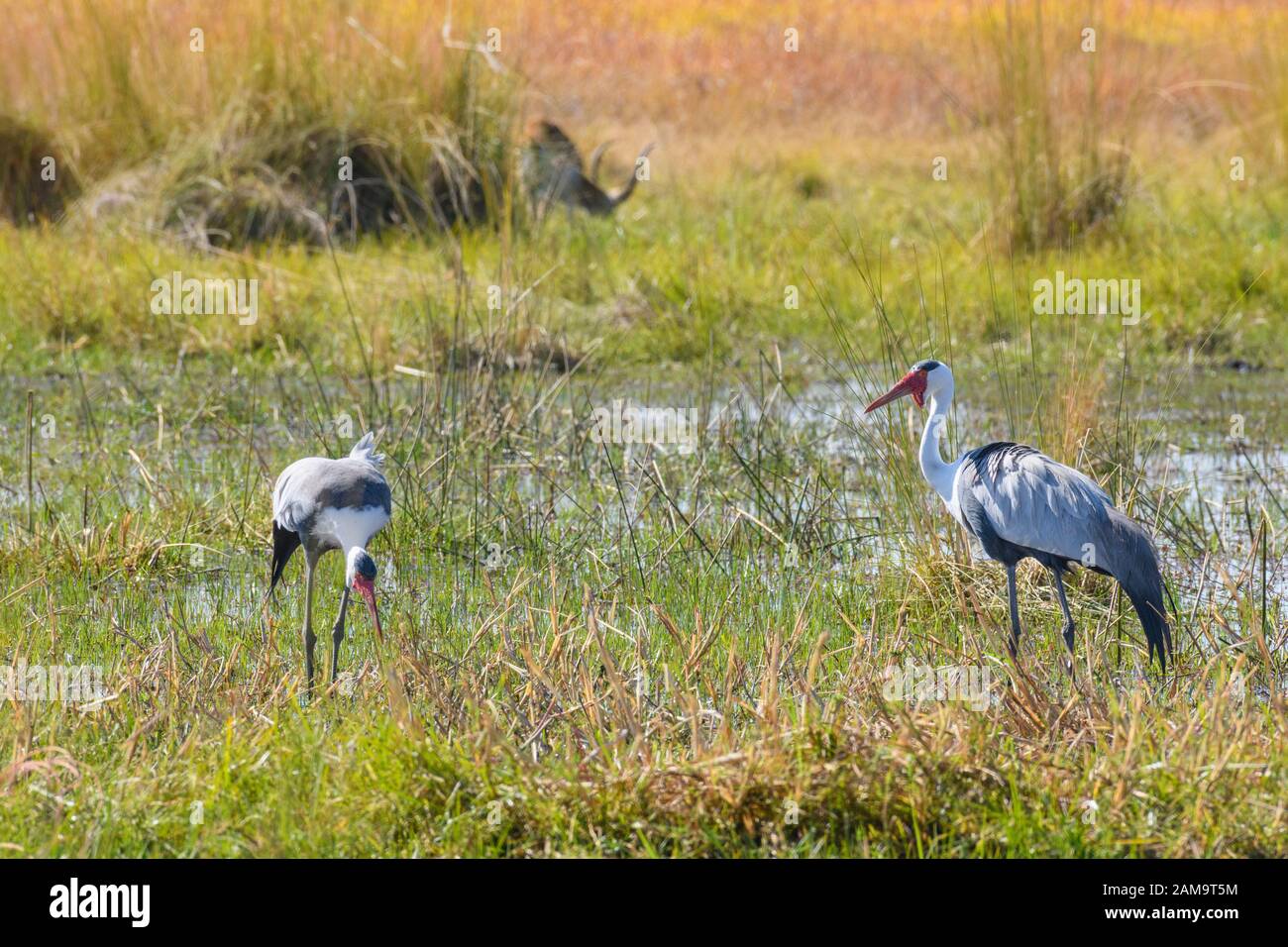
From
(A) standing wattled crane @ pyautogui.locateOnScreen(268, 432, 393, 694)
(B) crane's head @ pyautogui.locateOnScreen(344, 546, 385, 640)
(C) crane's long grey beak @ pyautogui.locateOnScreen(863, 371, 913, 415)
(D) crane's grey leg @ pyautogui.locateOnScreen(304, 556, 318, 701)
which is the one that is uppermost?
(C) crane's long grey beak @ pyautogui.locateOnScreen(863, 371, 913, 415)

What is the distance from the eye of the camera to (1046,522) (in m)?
4.18

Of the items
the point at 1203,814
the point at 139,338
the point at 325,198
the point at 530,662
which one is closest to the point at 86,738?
the point at 530,662

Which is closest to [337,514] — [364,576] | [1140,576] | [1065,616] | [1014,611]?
[364,576]

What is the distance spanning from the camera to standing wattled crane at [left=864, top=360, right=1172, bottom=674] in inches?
161

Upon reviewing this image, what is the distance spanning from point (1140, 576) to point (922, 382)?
860 millimetres

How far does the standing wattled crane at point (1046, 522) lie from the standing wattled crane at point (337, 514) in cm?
142

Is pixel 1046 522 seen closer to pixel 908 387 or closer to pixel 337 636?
pixel 908 387

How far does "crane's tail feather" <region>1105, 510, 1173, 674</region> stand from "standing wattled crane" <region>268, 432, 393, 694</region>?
1.72 meters

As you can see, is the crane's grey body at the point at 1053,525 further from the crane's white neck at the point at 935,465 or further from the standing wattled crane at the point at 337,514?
the standing wattled crane at the point at 337,514

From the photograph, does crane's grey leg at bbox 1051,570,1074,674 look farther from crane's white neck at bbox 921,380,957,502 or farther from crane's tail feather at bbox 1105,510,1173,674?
crane's white neck at bbox 921,380,957,502

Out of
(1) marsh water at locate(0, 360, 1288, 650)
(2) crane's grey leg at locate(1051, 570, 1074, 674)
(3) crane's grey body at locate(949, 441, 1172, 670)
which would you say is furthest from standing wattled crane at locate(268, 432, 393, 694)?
(2) crane's grey leg at locate(1051, 570, 1074, 674)

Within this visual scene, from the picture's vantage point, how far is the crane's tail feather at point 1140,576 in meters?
4.03

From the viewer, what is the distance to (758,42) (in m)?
21.2

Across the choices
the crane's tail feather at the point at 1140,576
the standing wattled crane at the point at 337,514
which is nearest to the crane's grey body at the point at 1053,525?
the crane's tail feather at the point at 1140,576
